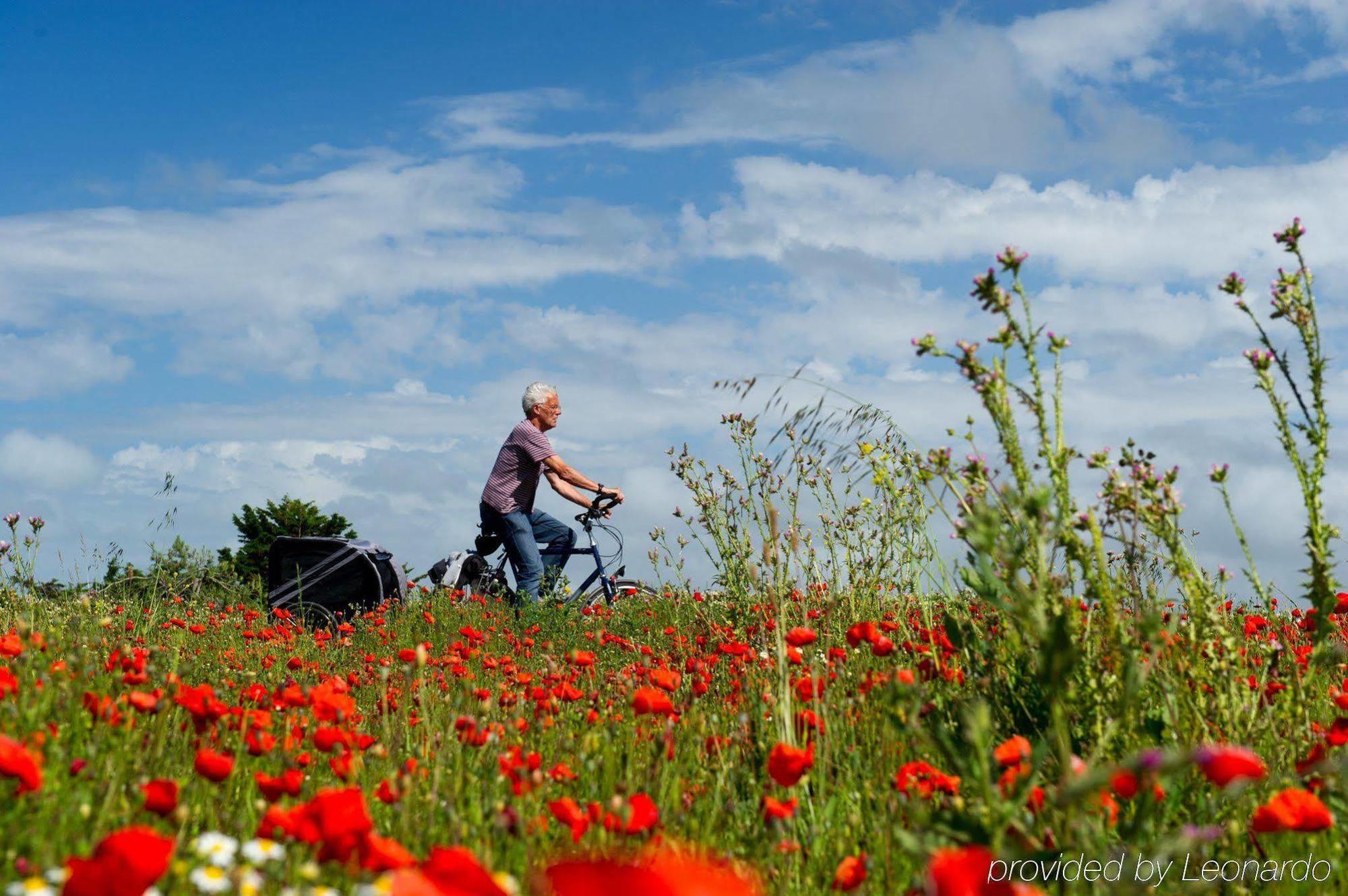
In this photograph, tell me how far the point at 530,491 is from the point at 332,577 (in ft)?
6.09

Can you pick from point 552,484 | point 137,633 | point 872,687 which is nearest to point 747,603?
point 872,687

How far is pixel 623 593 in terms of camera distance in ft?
33.9

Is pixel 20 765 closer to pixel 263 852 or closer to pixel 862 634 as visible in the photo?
pixel 263 852

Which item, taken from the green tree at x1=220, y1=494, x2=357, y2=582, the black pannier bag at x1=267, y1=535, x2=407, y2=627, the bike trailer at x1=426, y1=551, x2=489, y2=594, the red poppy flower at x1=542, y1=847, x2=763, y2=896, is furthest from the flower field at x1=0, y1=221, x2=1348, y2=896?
the green tree at x1=220, y1=494, x2=357, y2=582

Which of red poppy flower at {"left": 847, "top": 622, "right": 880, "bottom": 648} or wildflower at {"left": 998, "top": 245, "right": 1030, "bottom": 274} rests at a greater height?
wildflower at {"left": 998, "top": 245, "right": 1030, "bottom": 274}

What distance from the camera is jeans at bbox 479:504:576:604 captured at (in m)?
A: 9.62

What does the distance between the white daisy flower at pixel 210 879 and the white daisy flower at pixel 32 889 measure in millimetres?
211

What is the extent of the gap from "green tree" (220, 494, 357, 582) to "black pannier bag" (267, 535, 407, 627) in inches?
196

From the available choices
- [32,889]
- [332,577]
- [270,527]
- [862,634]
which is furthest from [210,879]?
[270,527]

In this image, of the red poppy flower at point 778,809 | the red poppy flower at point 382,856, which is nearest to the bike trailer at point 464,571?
the red poppy flower at point 778,809

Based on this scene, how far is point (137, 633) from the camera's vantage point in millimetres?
6652

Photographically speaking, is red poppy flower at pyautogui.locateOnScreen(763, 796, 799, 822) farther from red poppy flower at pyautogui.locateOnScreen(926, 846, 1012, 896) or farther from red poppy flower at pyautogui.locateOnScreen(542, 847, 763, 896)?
red poppy flower at pyautogui.locateOnScreen(542, 847, 763, 896)

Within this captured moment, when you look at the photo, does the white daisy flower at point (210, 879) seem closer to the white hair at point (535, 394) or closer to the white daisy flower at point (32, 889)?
the white daisy flower at point (32, 889)

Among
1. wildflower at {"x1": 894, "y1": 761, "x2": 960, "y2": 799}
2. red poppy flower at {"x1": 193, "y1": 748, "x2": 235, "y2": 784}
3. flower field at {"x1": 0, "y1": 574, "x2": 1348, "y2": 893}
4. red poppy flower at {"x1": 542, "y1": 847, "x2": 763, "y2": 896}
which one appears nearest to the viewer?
red poppy flower at {"x1": 542, "y1": 847, "x2": 763, "y2": 896}
